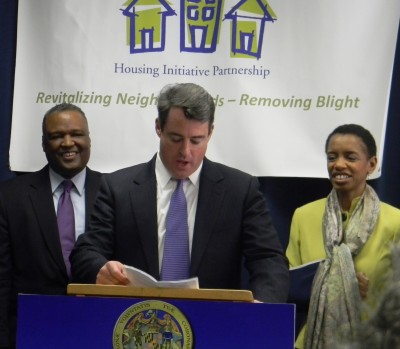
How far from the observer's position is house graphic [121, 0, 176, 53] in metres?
3.55

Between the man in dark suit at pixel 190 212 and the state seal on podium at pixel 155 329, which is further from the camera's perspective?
the man in dark suit at pixel 190 212

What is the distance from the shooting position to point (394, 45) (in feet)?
11.2

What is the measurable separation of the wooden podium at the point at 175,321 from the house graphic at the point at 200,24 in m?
2.17

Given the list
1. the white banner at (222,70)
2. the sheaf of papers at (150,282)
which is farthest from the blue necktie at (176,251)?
the white banner at (222,70)

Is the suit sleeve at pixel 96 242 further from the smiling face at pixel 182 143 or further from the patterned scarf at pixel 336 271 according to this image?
the patterned scarf at pixel 336 271

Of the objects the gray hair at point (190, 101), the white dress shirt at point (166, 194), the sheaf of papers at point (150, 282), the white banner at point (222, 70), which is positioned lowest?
the sheaf of papers at point (150, 282)

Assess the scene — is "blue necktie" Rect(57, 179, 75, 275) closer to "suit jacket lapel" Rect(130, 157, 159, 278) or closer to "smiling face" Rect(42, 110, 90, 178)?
"smiling face" Rect(42, 110, 90, 178)

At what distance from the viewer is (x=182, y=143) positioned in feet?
7.23

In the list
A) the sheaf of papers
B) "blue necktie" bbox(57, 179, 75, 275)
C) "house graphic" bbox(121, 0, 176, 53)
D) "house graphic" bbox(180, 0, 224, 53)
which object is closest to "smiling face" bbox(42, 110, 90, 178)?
"blue necktie" bbox(57, 179, 75, 275)

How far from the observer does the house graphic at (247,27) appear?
11.5 feet

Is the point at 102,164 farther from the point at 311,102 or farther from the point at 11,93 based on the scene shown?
the point at 311,102

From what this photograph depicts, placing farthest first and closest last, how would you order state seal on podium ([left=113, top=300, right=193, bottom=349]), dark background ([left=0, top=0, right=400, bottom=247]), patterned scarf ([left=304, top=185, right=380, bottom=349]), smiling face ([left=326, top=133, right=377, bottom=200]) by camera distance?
dark background ([left=0, top=0, right=400, bottom=247])
smiling face ([left=326, top=133, right=377, bottom=200])
patterned scarf ([left=304, top=185, right=380, bottom=349])
state seal on podium ([left=113, top=300, right=193, bottom=349])

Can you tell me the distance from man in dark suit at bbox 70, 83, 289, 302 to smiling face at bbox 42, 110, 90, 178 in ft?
3.03

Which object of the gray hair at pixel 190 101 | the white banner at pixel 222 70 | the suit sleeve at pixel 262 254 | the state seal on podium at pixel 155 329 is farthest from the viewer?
the white banner at pixel 222 70
